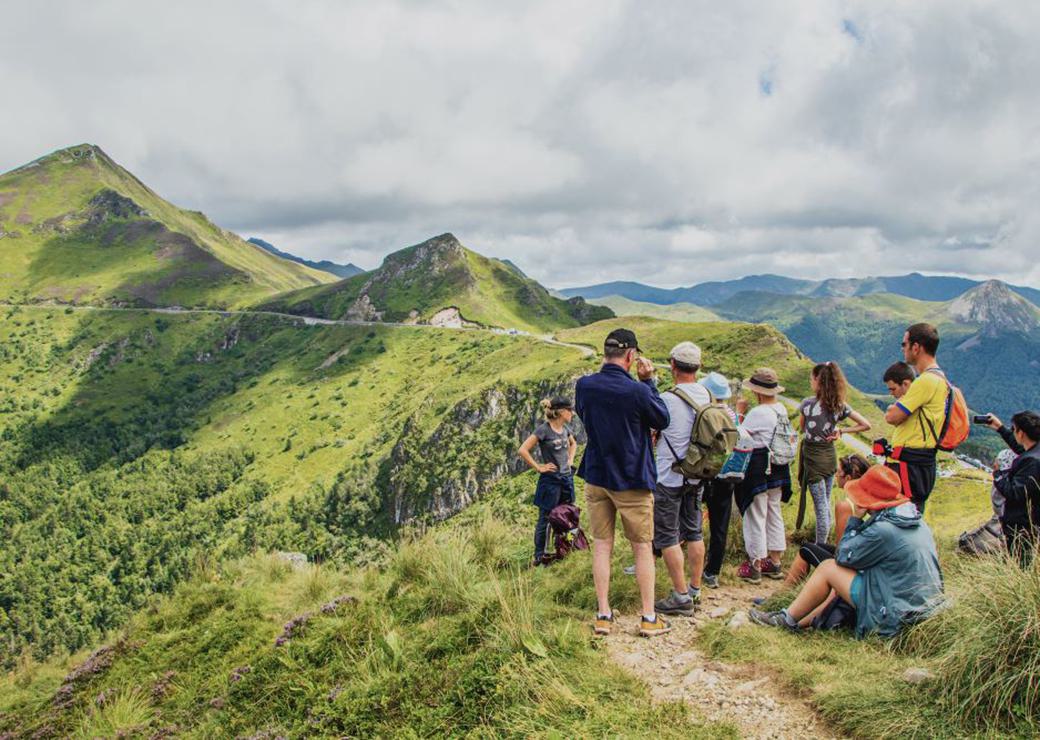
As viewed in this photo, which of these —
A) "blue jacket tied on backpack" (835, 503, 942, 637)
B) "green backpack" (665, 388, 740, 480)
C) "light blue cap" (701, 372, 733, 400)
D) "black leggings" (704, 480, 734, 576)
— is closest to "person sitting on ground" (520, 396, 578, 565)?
"black leggings" (704, 480, 734, 576)

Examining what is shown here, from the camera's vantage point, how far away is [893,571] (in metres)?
6.47

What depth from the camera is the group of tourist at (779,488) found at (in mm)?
6527

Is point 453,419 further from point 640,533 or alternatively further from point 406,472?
point 640,533

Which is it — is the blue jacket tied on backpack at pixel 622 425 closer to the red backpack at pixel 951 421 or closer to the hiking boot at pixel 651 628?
the hiking boot at pixel 651 628

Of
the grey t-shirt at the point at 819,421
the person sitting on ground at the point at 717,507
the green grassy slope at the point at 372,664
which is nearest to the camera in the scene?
the green grassy slope at the point at 372,664

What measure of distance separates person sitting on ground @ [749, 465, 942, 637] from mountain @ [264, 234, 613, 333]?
149 m

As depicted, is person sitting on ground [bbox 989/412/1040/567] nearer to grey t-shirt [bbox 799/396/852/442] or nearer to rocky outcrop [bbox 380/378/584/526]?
grey t-shirt [bbox 799/396/852/442]

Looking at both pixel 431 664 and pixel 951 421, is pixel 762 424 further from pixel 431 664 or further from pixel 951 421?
pixel 431 664

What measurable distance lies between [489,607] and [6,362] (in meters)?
241

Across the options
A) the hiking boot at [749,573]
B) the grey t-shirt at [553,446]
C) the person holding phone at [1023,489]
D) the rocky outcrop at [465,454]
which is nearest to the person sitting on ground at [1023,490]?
the person holding phone at [1023,489]

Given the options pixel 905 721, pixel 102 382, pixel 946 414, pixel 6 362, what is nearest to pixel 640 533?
pixel 905 721

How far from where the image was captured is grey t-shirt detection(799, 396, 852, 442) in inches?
381

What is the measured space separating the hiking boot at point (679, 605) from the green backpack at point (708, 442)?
175cm

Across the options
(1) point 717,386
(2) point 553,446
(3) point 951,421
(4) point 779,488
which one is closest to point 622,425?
(1) point 717,386
